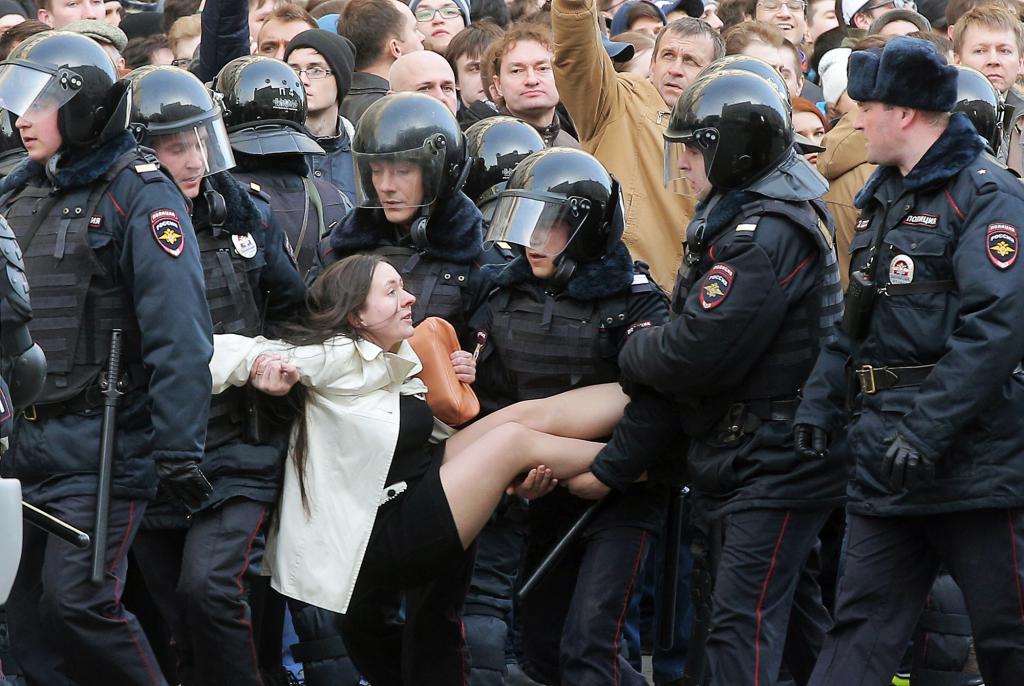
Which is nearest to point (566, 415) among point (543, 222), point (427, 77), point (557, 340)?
point (557, 340)

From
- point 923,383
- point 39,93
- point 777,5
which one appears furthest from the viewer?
point 777,5

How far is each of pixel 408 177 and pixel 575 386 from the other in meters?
0.96

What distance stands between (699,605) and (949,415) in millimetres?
1594

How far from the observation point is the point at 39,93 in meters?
5.16

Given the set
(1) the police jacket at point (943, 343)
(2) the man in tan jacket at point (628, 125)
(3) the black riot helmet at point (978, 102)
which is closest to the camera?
(1) the police jacket at point (943, 343)

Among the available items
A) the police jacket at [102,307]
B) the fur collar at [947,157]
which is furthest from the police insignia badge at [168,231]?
the fur collar at [947,157]

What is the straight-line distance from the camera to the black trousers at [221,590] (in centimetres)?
521

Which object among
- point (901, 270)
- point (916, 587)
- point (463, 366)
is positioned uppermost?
point (901, 270)

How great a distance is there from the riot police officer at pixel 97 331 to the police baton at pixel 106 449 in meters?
0.02

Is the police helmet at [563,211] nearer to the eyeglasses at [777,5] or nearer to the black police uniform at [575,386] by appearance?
the black police uniform at [575,386]

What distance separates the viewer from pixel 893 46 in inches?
193

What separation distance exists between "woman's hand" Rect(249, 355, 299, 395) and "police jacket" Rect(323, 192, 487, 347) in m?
0.68

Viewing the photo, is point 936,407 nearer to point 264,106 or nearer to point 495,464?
point 495,464

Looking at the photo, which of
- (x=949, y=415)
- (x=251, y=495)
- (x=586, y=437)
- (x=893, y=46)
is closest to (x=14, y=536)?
(x=251, y=495)
